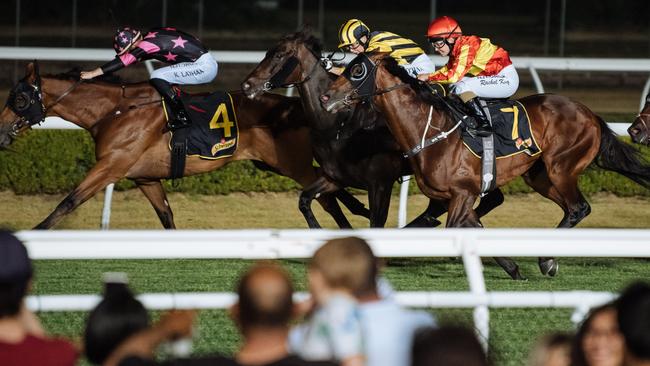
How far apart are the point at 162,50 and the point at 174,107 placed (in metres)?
0.41

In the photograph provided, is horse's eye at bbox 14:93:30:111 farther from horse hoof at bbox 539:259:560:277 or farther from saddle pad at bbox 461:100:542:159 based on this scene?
horse hoof at bbox 539:259:560:277

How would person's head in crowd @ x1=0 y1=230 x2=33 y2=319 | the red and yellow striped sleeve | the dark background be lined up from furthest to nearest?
the dark background → the red and yellow striped sleeve → person's head in crowd @ x1=0 y1=230 x2=33 y2=319

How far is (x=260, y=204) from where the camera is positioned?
10.8m

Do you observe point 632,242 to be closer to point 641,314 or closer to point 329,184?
point 641,314

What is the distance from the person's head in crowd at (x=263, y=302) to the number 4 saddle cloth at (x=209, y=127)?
5.65m

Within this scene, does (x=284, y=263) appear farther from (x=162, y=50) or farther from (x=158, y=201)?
(x=162, y=50)

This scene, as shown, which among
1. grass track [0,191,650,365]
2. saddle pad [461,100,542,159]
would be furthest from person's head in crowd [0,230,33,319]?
saddle pad [461,100,542,159]

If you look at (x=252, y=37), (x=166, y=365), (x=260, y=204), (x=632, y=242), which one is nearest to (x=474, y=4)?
(x=252, y=37)

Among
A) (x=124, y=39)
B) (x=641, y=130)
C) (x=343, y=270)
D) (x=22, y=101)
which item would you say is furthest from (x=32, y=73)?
(x=343, y=270)

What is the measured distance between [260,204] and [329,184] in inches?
102

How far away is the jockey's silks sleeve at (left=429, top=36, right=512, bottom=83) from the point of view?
303 inches

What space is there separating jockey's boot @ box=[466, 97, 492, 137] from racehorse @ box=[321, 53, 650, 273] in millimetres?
177

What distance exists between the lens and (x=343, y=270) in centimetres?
321

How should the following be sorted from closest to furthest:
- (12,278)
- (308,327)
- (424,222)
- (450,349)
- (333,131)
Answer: (450,349) < (12,278) < (308,327) < (333,131) < (424,222)
